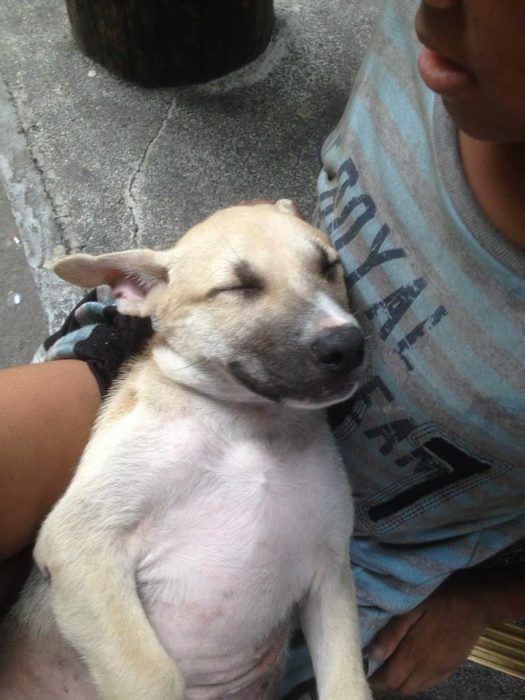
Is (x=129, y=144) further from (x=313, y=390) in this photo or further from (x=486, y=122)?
(x=486, y=122)

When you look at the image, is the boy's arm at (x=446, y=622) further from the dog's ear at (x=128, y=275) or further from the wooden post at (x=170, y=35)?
the wooden post at (x=170, y=35)

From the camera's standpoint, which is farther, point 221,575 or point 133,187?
point 133,187

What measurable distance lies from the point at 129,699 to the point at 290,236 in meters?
1.17

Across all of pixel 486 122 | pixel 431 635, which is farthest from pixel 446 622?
pixel 486 122

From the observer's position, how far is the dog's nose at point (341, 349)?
1751mm

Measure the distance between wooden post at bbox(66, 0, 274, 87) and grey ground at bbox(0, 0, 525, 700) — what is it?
3.3 inches

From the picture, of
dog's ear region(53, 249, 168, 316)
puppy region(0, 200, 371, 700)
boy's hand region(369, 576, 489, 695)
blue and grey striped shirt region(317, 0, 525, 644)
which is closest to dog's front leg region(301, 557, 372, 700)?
puppy region(0, 200, 371, 700)

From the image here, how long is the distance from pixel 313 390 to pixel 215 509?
402 millimetres

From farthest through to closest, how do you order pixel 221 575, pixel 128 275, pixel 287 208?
pixel 287 208, pixel 128 275, pixel 221 575

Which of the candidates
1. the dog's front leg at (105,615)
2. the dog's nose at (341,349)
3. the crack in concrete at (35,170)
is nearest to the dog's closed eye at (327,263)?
the dog's nose at (341,349)

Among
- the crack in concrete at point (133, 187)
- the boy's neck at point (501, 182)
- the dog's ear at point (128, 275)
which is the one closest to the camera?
the boy's neck at point (501, 182)

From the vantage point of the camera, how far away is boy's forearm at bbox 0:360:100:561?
6.31ft

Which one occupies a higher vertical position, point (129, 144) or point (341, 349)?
point (341, 349)

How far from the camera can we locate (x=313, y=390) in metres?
1.80
